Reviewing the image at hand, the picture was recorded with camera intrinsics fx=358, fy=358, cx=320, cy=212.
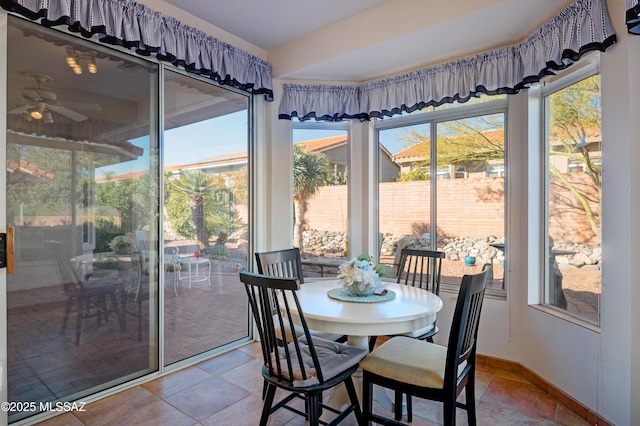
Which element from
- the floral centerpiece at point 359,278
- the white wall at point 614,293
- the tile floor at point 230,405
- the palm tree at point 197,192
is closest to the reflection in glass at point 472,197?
the white wall at point 614,293

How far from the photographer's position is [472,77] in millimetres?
2777

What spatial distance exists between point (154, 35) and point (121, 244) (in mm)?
1431

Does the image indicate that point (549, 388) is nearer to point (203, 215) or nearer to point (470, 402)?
point (470, 402)

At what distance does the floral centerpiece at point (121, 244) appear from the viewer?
241cm

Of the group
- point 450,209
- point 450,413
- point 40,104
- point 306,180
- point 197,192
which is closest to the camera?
point 450,413

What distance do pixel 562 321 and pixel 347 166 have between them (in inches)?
84.7

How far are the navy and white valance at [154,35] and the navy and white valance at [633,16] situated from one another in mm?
2489

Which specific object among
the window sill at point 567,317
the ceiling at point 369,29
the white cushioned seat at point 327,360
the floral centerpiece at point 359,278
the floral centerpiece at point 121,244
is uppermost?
the ceiling at point 369,29

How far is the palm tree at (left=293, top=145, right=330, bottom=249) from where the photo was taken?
11.7ft

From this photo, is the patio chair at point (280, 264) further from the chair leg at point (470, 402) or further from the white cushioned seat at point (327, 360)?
the chair leg at point (470, 402)

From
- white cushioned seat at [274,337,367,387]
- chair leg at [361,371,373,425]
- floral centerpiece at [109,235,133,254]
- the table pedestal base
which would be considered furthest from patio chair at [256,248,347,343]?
floral centerpiece at [109,235,133,254]

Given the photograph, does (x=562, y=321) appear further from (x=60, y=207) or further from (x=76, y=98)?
(x=76, y=98)

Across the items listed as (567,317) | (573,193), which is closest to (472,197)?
(573,193)

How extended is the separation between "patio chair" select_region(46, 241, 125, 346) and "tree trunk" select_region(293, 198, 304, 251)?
1.62 metres
